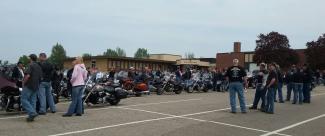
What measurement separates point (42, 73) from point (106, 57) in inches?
1642

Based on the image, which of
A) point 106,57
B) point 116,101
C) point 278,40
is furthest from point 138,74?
point 278,40

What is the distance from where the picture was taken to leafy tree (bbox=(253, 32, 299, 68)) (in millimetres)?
67625

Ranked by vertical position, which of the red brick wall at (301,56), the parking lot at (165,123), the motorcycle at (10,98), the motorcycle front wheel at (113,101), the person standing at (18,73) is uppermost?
the red brick wall at (301,56)

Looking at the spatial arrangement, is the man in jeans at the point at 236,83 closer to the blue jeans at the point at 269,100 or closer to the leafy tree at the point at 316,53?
the blue jeans at the point at 269,100

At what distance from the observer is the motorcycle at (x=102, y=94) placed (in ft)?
53.7

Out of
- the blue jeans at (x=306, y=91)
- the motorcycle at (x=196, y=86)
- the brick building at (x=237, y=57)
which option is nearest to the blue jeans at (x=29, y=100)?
the blue jeans at (x=306, y=91)

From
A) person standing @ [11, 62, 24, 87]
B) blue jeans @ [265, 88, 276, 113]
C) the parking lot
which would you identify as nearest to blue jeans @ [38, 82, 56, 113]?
the parking lot

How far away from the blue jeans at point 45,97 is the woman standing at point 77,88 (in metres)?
0.76

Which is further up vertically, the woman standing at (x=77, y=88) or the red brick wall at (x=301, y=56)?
the red brick wall at (x=301, y=56)

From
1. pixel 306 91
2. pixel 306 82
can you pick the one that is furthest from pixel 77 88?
pixel 306 91

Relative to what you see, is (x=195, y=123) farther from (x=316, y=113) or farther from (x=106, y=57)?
(x=106, y=57)

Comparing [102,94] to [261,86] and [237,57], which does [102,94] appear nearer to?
[261,86]

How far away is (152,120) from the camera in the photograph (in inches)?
508

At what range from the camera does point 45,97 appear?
46.5ft
